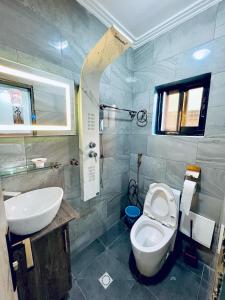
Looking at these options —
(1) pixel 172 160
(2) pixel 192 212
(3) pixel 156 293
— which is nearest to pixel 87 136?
(1) pixel 172 160

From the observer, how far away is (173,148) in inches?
67.3

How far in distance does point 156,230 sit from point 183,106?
160 cm

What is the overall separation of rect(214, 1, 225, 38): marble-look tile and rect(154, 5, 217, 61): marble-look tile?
32 mm

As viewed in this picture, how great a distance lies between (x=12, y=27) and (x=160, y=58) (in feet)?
5.13

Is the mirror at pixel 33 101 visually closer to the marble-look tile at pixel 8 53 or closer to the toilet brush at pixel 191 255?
the marble-look tile at pixel 8 53

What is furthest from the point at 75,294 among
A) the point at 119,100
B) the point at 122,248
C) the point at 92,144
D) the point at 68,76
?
the point at 119,100

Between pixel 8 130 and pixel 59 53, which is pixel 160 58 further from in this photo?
pixel 8 130

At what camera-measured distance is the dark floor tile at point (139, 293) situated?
1.26 meters

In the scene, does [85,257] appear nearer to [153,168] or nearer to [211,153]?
[153,168]

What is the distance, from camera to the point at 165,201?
1.62 metres

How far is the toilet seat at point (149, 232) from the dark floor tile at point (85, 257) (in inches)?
22.4

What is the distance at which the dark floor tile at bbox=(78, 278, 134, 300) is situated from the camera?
126 centimetres

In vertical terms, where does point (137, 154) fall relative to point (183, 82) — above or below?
below

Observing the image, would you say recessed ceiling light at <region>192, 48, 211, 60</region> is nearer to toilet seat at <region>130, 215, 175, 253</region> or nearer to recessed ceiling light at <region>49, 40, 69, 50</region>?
recessed ceiling light at <region>49, 40, 69, 50</region>
